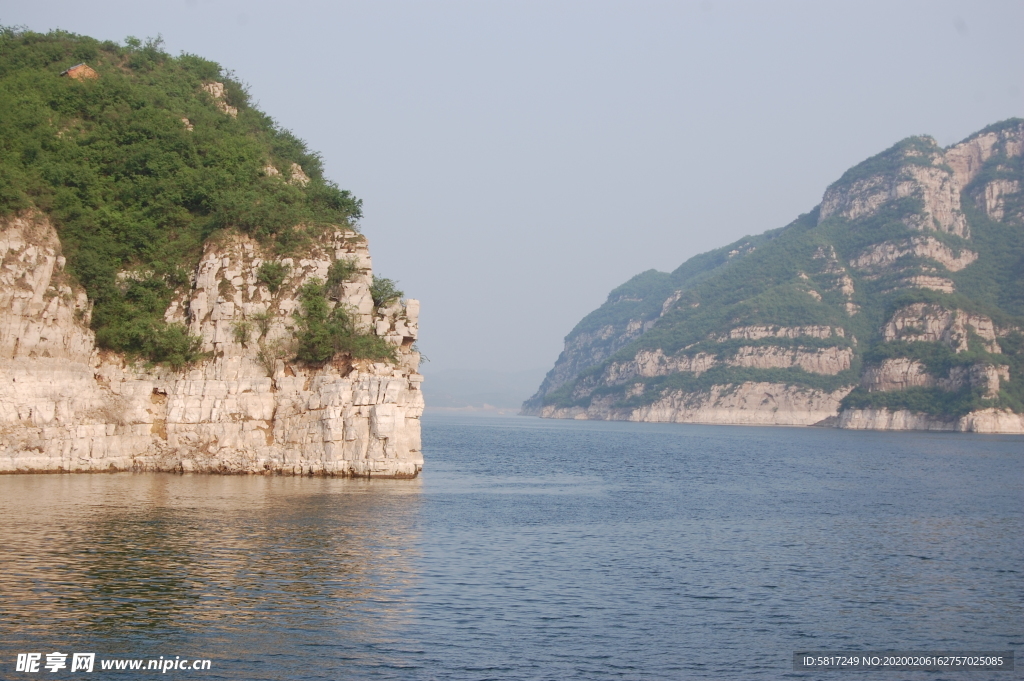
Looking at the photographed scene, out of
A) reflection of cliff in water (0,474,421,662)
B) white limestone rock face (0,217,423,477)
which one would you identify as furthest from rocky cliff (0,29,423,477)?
reflection of cliff in water (0,474,421,662)

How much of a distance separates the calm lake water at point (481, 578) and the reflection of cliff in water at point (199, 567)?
94 millimetres

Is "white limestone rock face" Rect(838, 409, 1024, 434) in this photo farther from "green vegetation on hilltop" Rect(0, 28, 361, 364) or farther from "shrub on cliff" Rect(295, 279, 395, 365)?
"shrub on cliff" Rect(295, 279, 395, 365)

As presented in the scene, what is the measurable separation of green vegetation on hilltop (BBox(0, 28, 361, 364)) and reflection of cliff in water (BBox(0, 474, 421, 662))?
1271 centimetres

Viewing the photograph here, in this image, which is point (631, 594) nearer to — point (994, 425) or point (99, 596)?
point (99, 596)

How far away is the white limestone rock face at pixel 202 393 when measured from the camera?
1785 inches

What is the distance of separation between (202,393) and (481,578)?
26296mm

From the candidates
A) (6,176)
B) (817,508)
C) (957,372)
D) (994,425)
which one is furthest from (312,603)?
(957,372)

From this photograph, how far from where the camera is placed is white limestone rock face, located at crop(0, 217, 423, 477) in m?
45.3

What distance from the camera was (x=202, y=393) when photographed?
48.2 m

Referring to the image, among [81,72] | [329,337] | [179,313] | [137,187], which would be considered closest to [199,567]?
[329,337]

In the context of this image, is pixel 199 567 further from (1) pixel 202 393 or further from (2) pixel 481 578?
(1) pixel 202 393

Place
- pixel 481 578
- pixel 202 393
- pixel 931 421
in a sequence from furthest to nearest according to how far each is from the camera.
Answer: pixel 931 421
pixel 202 393
pixel 481 578

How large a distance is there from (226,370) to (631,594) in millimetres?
30007

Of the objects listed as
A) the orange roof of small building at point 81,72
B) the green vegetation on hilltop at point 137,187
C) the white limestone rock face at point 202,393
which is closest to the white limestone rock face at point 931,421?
the green vegetation on hilltop at point 137,187
